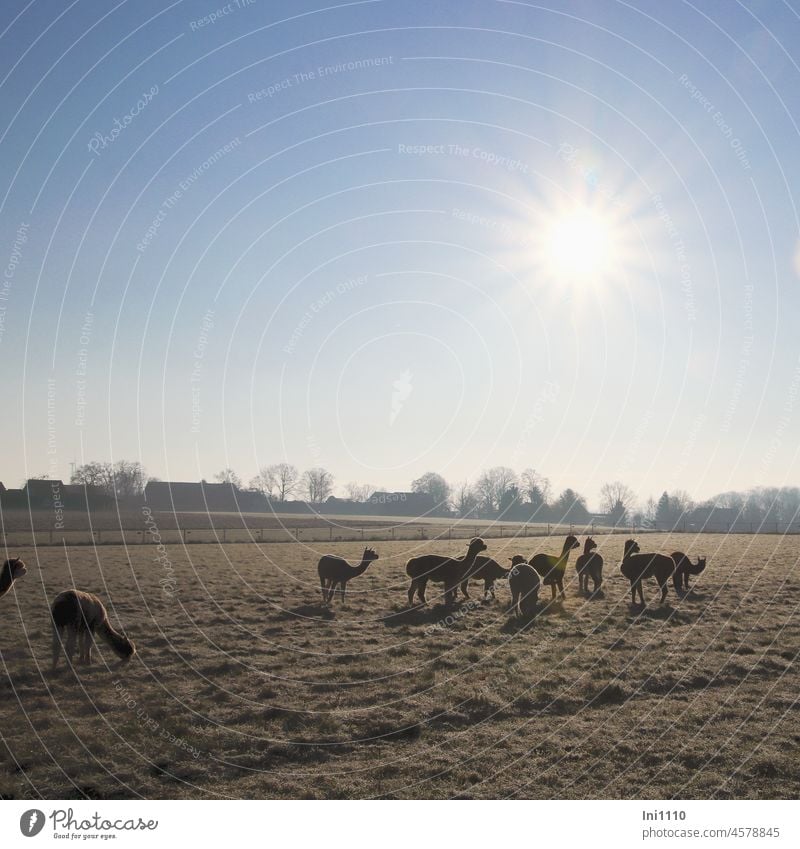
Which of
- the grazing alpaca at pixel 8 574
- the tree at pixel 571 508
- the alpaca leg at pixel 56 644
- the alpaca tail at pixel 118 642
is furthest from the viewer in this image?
the tree at pixel 571 508

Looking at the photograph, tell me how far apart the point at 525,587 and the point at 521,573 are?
51cm

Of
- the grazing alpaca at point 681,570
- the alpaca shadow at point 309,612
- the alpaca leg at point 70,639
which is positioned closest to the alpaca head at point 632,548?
the grazing alpaca at point 681,570

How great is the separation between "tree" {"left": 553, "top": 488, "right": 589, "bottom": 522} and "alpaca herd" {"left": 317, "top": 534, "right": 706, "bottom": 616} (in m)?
104

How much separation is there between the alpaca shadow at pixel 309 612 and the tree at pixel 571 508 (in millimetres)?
109737

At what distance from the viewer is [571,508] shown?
5123 inches

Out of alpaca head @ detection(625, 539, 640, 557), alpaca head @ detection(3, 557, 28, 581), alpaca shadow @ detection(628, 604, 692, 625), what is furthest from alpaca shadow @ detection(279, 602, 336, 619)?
alpaca head @ detection(625, 539, 640, 557)

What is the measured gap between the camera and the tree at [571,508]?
429 ft

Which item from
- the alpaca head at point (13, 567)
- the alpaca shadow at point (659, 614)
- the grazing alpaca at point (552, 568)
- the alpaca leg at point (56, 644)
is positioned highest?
the alpaca head at point (13, 567)

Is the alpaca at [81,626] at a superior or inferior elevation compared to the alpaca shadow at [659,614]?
superior

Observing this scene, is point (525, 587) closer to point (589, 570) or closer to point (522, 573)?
point (522, 573)

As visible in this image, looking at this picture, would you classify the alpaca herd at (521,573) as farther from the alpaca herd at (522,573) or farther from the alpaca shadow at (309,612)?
the alpaca shadow at (309,612)

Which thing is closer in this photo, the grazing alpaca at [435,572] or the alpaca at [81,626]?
the alpaca at [81,626]
